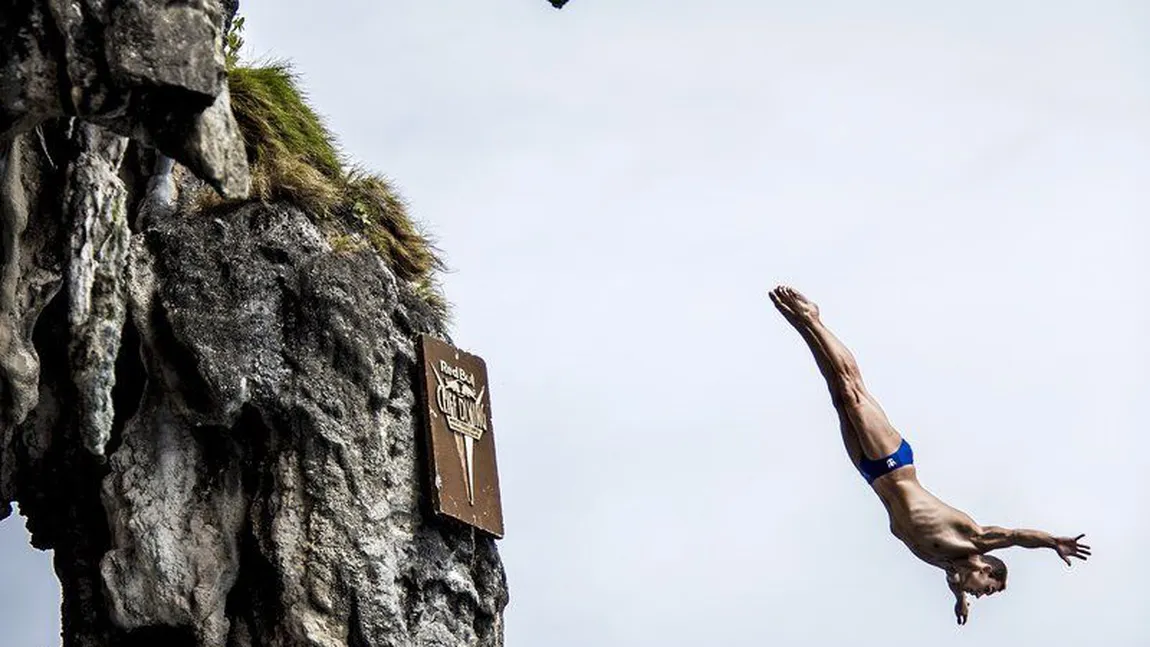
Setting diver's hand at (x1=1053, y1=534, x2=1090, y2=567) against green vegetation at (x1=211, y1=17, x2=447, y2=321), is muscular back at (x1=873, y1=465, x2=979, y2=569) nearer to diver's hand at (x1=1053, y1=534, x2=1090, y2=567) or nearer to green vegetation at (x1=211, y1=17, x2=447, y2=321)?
diver's hand at (x1=1053, y1=534, x2=1090, y2=567)

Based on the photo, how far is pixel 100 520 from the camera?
20.8 meters

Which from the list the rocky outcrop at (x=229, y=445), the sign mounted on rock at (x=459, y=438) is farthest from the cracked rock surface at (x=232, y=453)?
the sign mounted on rock at (x=459, y=438)

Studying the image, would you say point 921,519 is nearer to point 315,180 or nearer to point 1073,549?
point 1073,549

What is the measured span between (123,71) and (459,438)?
7.76 metres

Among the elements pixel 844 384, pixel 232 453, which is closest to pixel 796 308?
pixel 844 384

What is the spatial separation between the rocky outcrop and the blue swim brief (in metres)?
4.63

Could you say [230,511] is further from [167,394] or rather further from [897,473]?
[897,473]

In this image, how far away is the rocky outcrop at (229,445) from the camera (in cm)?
1995

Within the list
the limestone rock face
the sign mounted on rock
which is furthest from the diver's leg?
the limestone rock face

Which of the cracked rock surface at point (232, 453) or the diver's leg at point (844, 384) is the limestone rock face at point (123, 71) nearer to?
the cracked rock surface at point (232, 453)

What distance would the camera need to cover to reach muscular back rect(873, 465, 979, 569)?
1762 centimetres

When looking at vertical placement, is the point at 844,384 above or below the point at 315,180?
below

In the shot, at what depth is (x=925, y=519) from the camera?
17625mm

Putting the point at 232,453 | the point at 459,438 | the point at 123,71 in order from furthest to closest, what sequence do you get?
the point at 459,438
the point at 232,453
the point at 123,71
